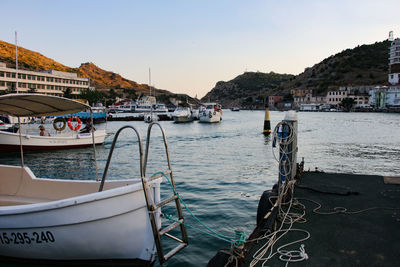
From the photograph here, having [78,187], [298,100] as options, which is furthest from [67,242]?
[298,100]

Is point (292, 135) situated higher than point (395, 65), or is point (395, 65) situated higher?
point (395, 65)

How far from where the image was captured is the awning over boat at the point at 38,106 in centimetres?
685

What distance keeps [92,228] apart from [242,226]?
451 centimetres

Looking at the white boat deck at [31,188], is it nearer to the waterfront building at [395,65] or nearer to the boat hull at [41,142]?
the boat hull at [41,142]

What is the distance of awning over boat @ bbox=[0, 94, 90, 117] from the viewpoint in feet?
22.5

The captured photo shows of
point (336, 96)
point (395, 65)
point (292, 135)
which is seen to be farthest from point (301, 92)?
point (292, 135)

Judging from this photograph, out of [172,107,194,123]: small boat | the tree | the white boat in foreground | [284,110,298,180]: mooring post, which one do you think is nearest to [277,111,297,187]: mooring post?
[284,110,298,180]: mooring post

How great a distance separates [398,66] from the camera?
457 feet

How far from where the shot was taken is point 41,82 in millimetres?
104938

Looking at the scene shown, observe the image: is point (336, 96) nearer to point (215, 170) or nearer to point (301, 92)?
point (301, 92)

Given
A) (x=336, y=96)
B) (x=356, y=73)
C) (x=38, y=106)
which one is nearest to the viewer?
(x=38, y=106)

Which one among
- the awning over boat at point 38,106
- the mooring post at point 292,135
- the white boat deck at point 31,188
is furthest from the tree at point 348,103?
the white boat deck at point 31,188

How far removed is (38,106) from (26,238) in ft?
10.9

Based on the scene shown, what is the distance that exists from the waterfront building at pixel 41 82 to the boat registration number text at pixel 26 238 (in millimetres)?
90612
